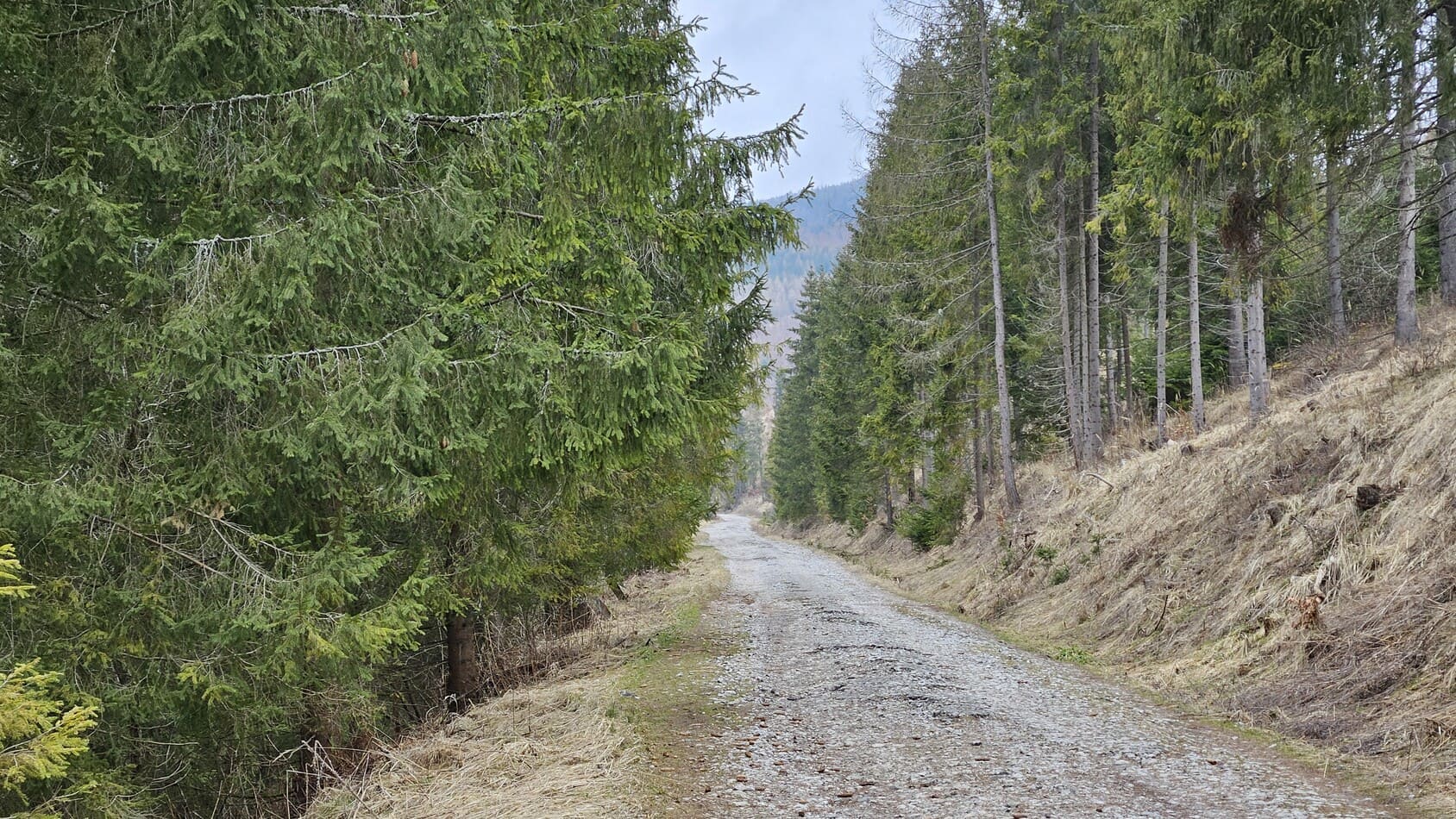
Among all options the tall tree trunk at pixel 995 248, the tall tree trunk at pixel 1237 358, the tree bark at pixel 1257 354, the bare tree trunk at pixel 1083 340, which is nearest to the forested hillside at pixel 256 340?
the tree bark at pixel 1257 354

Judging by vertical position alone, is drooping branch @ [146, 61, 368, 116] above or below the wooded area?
below

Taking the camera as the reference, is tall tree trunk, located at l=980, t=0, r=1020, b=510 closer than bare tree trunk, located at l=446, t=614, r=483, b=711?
No

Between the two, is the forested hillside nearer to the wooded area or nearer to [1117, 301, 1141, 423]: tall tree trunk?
the wooded area

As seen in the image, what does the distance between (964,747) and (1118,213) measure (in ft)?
34.1

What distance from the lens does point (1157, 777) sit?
18.3ft

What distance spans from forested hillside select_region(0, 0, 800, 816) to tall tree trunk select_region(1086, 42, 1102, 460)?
14.7 metres

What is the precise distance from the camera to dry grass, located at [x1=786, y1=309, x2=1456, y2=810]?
629cm

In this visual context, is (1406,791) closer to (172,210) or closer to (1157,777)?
(1157,777)

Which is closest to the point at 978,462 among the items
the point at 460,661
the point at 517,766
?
the point at 460,661

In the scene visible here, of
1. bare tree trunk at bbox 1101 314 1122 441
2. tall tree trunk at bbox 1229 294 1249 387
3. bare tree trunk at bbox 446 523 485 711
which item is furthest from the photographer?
bare tree trunk at bbox 1101 314 1122 441

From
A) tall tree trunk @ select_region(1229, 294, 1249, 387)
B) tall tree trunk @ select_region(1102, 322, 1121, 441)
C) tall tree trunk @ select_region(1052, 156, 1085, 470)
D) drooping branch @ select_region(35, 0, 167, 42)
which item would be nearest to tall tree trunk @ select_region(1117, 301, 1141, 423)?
tall tree trunk @ select_region(1102, 322, 1121, 441)

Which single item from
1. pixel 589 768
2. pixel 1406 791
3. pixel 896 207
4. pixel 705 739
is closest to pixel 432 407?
pixel 589 768

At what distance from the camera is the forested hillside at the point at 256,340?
15.1 ft

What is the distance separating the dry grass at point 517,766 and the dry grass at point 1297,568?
4.83m
